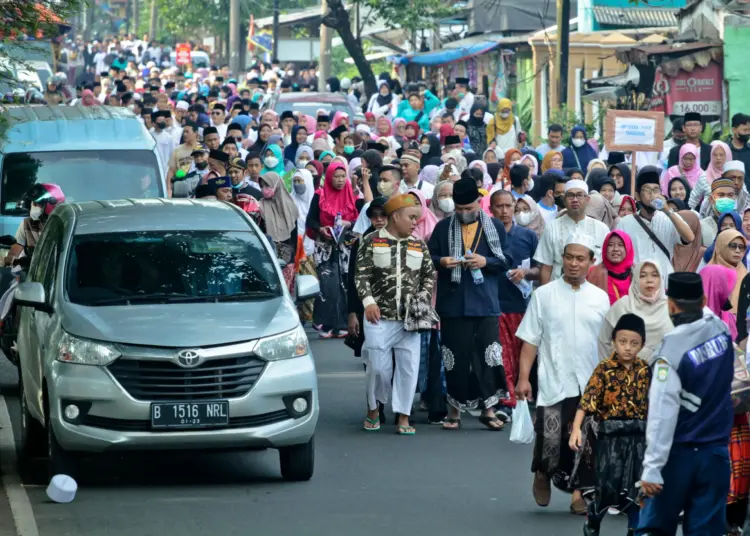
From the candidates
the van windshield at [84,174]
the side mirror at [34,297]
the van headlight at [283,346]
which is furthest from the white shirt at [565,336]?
the van windshield at [84,174]

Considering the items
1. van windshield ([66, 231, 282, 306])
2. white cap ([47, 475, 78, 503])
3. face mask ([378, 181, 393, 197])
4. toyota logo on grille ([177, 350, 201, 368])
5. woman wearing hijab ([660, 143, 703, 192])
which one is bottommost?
white cap ([47, 475, 78, 503])

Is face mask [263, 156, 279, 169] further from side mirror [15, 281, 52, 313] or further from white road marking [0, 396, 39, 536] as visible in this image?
side mirror [15, 281, 52, 313]

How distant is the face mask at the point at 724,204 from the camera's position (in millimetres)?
14672

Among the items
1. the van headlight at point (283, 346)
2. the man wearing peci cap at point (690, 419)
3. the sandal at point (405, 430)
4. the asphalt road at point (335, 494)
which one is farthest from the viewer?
the sandal at point (405, 430)

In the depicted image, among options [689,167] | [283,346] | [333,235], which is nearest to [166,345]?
[283,346]

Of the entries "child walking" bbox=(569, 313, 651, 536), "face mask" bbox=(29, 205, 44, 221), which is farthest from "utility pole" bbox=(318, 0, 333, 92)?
"child walking" bbox=(569, 313, 651, 536)

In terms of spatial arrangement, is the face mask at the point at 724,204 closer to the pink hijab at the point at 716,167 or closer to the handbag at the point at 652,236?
the handbag at the point at 652,236

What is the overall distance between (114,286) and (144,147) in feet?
19.0

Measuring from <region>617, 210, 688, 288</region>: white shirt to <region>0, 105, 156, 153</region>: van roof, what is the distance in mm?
5146

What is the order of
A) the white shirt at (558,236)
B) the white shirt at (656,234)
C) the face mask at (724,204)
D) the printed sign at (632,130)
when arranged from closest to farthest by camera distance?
the white shirt at (558,236), the white shirt at (656,234), the face mask at (724,204), the printed sign at (632,130)

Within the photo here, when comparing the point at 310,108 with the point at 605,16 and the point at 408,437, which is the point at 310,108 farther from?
the point at 408,437

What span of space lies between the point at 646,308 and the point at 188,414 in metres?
2.71

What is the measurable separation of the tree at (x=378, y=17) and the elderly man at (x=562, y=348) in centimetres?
3094

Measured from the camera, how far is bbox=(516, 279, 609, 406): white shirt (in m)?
9.55
